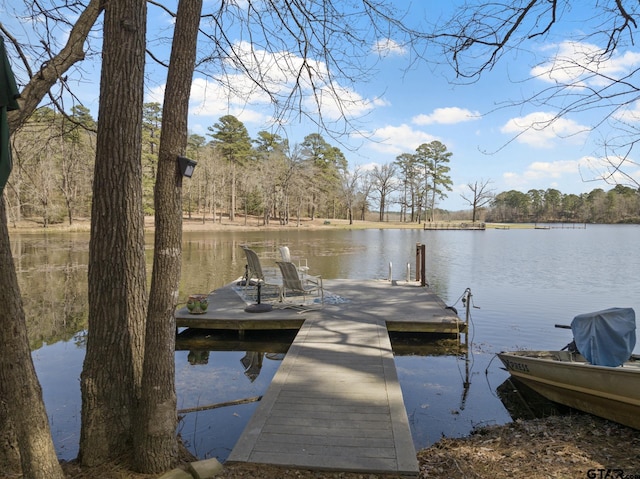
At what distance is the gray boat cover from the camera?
4406 mm

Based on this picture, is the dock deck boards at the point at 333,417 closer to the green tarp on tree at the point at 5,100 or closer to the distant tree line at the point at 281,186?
the green tarp on tree at the point at 5,100

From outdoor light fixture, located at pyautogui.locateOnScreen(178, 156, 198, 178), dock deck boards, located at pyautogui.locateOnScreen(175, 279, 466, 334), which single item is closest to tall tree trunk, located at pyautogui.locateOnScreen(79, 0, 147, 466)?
outdoor light fixture, located at pyautogui.locateOnScreen(178, 156, 198, 178)

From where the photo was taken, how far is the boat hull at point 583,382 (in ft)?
12.9

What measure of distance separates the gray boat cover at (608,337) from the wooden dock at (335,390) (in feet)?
7.15

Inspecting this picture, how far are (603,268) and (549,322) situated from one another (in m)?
10.6

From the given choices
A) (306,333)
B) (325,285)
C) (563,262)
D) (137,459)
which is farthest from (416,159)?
(137,459)

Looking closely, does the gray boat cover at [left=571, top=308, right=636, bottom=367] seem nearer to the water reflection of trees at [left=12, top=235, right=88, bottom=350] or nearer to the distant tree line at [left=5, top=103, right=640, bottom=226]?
the water reflection of trees at [left=12, top=235, right=88, bottom=350]

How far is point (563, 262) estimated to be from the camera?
18891 millimetres

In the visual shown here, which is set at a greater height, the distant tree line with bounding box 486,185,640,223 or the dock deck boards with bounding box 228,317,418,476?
the distant tree line with bounding box 486,185,640,223

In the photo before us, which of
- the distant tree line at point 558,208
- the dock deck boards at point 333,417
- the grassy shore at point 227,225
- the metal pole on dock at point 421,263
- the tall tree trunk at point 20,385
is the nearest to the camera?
the tall tree trunk at point 20,385

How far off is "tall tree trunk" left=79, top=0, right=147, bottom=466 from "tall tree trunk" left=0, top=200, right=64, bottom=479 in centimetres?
64

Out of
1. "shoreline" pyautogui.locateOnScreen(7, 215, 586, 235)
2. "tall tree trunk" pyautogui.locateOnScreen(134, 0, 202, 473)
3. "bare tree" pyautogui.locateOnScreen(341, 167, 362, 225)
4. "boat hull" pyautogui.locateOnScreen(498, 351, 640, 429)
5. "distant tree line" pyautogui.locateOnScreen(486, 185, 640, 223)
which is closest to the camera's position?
"tall tree trunk" pyautogui.locateOnScreen(134, 0, 202, 473)

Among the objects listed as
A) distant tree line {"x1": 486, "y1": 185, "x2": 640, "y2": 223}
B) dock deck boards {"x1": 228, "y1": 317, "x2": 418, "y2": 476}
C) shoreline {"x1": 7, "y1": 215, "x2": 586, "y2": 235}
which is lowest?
dock deck boards {"x1": 228, "y1": 317, "x2": 418, "y2": 476}

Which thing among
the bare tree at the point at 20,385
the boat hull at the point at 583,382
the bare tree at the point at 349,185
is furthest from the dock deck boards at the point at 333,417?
the bare tree at the point at 349,185
